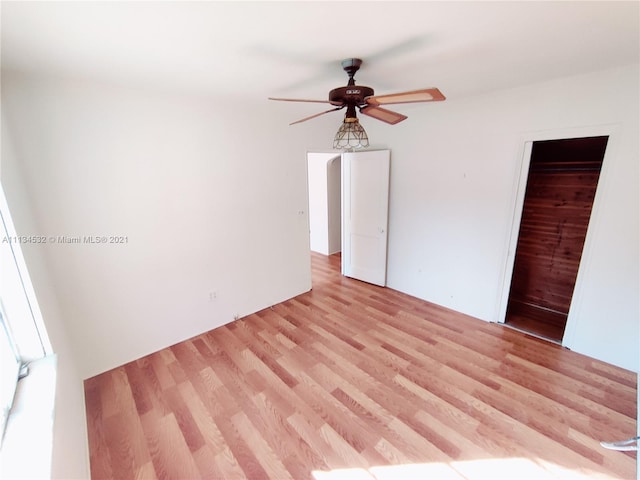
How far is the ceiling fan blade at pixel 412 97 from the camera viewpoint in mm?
1384

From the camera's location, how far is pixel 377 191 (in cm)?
380

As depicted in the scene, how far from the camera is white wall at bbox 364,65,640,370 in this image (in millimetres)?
2195

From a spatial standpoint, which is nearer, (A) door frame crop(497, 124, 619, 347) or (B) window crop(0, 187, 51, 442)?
(B) window crop(0, 187, 51, 442)

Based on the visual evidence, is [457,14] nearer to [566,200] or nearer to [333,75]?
[333,75]

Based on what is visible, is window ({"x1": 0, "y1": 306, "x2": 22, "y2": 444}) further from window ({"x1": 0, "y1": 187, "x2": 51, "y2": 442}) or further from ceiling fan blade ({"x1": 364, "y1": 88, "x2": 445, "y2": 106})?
ceiling fan blade ({"x1": 364, "y1": 88, "x2": 445, "y2": 106})

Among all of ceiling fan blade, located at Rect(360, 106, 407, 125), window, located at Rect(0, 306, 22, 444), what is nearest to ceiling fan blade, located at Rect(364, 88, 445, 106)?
ceiling fan blade, located at Rect(360, 106, 407, 125)

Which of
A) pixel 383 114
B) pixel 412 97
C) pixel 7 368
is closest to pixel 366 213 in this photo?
pixel 383 114

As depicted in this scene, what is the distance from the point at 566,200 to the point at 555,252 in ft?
2.15

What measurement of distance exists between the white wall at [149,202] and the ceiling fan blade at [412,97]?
1793mm

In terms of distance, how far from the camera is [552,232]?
11.4 feet

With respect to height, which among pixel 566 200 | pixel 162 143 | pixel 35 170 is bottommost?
pixel 566 200

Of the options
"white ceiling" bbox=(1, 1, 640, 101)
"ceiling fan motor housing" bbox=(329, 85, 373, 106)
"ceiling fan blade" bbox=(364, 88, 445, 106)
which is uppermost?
A: "white ceiling" bbox=(1, 1, 640, 101)

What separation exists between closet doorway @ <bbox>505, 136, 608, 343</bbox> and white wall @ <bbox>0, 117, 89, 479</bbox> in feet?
12.3

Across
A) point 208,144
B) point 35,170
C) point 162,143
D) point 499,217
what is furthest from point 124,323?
point 499,217
